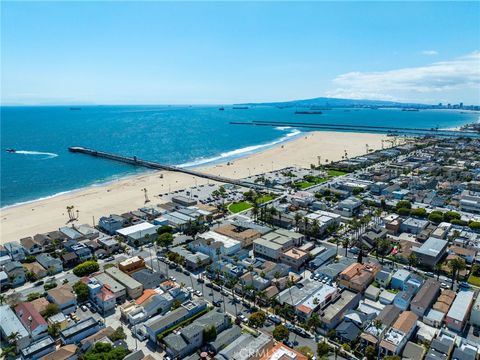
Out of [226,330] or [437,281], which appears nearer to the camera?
[226,330]

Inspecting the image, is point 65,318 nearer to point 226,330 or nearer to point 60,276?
point 60,276

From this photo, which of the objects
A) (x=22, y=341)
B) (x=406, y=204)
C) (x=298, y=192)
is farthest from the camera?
(x=298, y=192)

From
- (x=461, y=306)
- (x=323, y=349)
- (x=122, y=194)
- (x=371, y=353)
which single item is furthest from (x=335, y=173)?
(x=323, y=349)

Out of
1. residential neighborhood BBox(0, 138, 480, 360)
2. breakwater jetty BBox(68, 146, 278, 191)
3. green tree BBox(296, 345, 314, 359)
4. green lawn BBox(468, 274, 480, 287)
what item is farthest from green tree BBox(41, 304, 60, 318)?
breakwater jetty BBox(68, 146, 278, 191)

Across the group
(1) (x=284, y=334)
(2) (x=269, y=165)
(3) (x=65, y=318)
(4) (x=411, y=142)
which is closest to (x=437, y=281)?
(1) (x=284, y=334)

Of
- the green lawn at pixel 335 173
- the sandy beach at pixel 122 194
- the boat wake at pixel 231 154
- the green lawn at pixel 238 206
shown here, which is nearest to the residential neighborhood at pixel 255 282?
the green lawn at pixel 238 206

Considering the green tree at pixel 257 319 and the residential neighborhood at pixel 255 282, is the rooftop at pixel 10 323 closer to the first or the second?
the residential neighborhood at pixel 255 282
